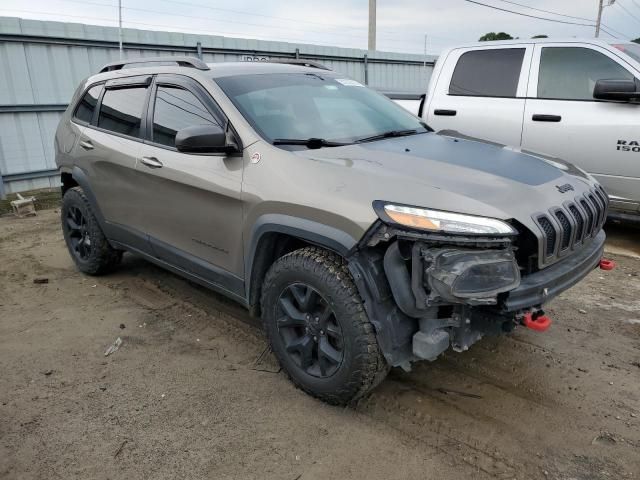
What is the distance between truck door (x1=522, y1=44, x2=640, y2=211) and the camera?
16.5ft

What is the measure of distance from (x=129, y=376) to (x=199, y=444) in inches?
35.3

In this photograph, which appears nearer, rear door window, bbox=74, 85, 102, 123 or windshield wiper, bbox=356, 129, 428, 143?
windshield wiper, bbox=356, 129, 428, 143

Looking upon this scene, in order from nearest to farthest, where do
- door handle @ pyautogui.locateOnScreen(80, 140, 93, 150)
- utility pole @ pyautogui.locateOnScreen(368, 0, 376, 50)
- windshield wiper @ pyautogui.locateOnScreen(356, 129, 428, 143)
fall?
windshield wiper @ pyautogui.locateOnScreen(356, 129, 428, 143) < door handle @ pyautogui.locateOnScreen(80, 140, 93, 150) < utility pole @ pyautogui.locateOnScreen(368, 0, 376, 50)

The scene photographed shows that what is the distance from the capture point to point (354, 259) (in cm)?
260

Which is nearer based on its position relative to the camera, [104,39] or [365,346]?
[365,346]

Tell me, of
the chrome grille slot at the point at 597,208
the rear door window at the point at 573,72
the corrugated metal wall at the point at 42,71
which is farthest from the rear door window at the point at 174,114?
the corrugated metal wall at the point at 42,71

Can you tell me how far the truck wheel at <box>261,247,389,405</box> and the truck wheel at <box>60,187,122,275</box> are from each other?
235cm

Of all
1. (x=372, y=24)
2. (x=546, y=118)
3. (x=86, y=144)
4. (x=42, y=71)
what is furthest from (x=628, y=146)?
(x=372, y=24)

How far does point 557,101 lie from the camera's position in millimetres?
5414

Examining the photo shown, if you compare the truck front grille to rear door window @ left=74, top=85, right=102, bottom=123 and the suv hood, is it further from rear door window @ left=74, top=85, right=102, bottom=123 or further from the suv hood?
rear door window @ left=74, top=85, right=102, bottom=123

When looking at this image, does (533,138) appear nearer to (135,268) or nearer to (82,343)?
(135,268)

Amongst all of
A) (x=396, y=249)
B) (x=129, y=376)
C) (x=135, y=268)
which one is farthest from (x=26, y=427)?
(x=135, y=268)

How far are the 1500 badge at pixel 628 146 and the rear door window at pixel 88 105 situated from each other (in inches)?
186

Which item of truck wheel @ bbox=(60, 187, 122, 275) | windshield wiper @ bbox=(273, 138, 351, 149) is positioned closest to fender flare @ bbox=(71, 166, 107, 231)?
truck wheel @ bbox=(60, 187, 122, 275)
